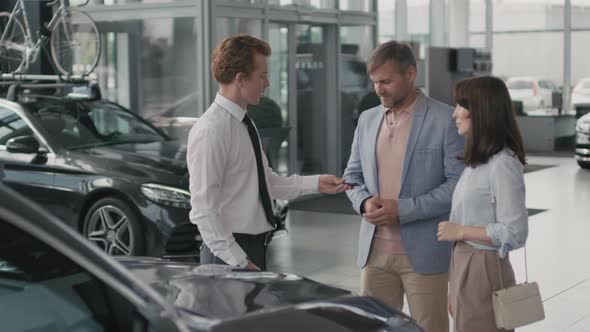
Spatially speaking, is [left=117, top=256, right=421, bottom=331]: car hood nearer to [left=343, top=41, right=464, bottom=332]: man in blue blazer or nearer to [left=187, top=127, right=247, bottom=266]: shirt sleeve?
[left=187, top=127, right=247, bottom=266]: shirt sleeve

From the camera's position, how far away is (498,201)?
12.4ft

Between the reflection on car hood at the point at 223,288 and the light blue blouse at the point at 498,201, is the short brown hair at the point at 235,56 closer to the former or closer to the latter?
the light blue blouse at the point at 498,201

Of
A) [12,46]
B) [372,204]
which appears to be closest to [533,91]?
[12,46]

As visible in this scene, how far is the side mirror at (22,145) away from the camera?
8672 mm

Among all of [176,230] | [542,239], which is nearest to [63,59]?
[176,230]

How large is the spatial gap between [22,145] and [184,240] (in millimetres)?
1787

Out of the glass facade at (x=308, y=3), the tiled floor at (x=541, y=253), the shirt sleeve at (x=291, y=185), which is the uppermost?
the glass facade at (x=308, y=3)

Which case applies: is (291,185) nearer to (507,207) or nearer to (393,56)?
(393,56)

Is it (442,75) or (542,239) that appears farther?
(442,75)

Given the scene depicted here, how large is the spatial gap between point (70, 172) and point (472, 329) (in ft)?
18.2

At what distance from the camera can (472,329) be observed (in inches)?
153

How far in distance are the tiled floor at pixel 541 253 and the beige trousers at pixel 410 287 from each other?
91.9 inches

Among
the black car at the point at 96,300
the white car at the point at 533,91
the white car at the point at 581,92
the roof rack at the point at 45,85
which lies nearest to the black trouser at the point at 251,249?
the black car at the point at 96,300

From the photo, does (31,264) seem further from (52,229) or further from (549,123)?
(549,123)
